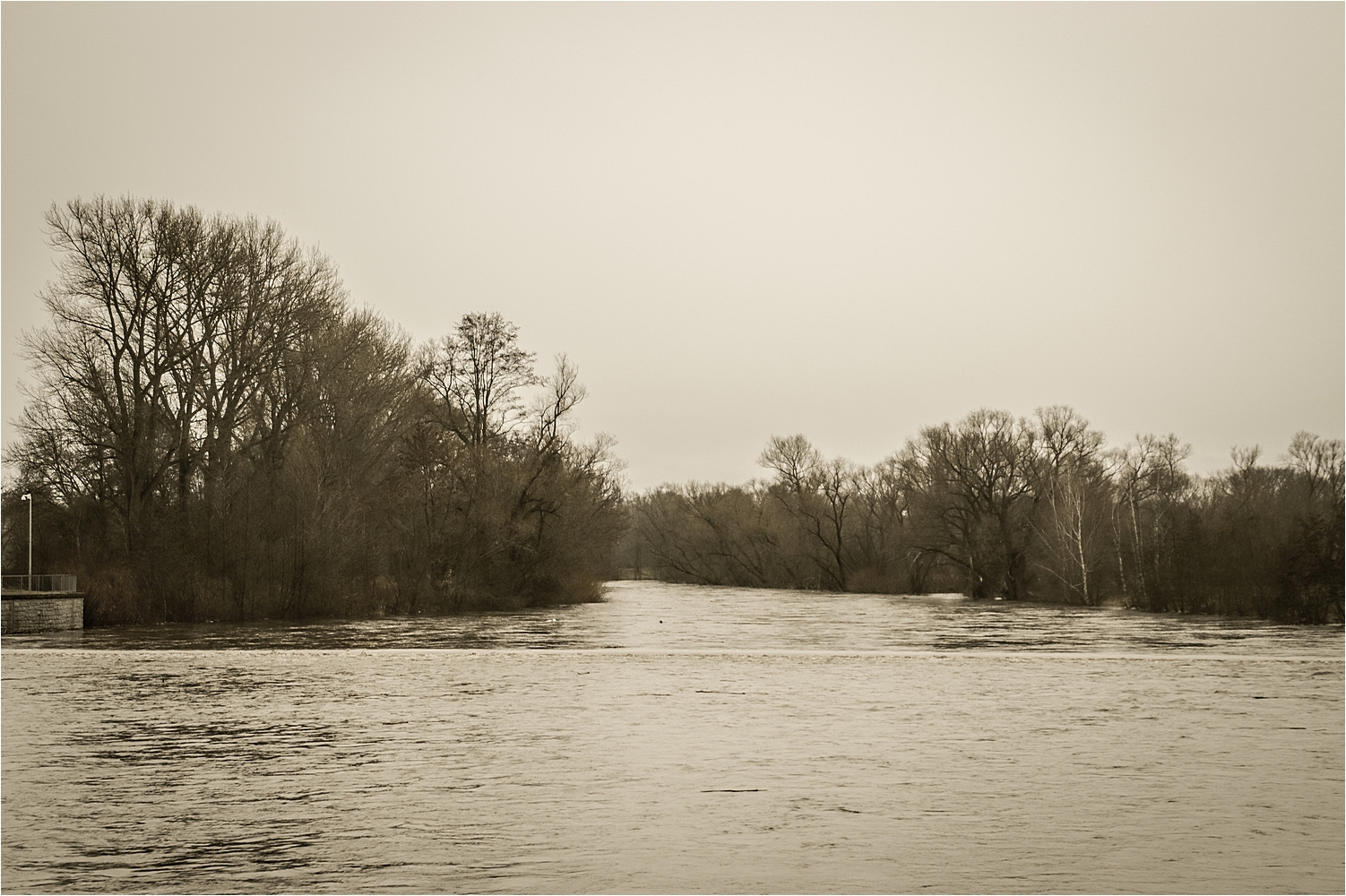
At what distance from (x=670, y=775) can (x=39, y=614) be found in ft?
103

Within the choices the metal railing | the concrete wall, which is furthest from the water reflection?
the metal railing

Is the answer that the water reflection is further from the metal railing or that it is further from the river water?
the river water

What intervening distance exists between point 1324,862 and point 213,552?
40722mm

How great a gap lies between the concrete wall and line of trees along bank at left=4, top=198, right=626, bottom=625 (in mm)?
1649

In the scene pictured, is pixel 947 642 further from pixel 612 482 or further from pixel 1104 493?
pixel 1104 493

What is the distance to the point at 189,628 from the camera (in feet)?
129

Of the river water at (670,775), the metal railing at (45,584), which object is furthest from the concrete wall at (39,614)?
the river water at (670,775)

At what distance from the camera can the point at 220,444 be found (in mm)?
44438

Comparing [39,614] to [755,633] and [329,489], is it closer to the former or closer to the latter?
[329,489]

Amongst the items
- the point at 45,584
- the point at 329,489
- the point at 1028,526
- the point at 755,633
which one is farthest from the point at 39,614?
the point at 1028,526

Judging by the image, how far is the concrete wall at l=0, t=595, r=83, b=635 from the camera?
36375 millimetres

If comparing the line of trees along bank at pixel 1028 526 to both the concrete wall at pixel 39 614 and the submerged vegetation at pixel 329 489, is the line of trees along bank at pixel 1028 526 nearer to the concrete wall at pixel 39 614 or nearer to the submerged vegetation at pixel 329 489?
the submerged vegetation at pixel 329 489

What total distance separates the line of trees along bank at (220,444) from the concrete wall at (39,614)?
1.65m

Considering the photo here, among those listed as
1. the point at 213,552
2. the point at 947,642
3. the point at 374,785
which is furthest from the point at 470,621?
the point at 374,785
